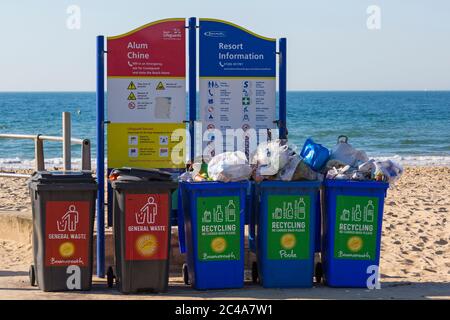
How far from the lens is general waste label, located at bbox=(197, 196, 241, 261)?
24.7 feet

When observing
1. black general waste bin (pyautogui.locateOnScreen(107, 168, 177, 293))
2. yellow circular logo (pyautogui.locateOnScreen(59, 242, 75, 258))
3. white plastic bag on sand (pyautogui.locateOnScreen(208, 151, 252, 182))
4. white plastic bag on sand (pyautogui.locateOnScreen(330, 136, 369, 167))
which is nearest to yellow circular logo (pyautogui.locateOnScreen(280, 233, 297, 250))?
white plastic bag on sand (pyautogui.locateOnScreen(208, 151, 252, 182))

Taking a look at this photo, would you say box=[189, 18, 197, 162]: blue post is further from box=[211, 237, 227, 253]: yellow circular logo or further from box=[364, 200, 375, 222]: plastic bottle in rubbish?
box=[364, 200, 375, 222]: plastic bottle in rubbish

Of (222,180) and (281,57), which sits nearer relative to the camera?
(222,180)

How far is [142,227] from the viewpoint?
738cm

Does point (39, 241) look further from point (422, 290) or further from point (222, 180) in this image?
point (422, 290)

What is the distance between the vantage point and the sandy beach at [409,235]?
911cm

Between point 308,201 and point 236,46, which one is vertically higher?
point 236,46

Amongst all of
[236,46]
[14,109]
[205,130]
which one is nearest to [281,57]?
[236,46]

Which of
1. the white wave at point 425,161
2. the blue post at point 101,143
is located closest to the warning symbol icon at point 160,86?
the blue post at point 101,143

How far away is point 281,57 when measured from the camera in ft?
27.9

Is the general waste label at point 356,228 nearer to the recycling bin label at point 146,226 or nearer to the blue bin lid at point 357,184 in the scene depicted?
the blue bin lid at point 357,184

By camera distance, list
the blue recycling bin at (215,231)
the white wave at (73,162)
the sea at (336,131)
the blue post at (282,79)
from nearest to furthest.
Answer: the blue recycling bin at (215,231)
the blue post at (282,79)
the white wave at (73,162)
the sea at (336,131)

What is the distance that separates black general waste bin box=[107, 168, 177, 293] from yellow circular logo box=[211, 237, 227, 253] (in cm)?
42
